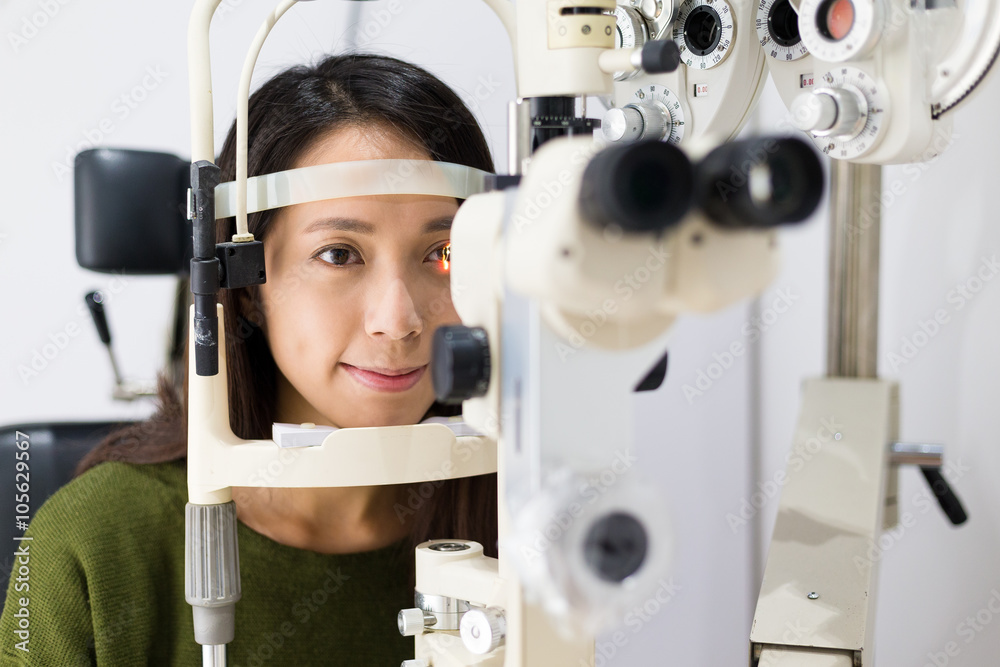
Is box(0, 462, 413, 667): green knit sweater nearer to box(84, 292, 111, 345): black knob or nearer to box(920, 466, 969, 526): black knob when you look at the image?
box(84, 292, 111, 345): black knob

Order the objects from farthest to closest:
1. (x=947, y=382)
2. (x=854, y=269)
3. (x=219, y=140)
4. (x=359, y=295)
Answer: (x=947, y=382) < (x=219, y=140) < (x=854, y=269) < (x=359, y=295)

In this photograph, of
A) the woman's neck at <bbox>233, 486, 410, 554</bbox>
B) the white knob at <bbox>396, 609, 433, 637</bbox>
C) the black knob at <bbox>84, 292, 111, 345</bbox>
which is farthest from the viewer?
the black knob at <bbox>84, 292, 111, 345</bbox>

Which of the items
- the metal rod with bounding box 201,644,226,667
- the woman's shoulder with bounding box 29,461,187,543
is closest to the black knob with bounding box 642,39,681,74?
the metal rod with bounding box 201,644,226,667

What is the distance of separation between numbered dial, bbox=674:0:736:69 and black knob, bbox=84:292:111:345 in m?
0.87

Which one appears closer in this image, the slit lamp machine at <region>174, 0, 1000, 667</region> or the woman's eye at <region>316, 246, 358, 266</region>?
the slit lamp machine at <region>174, 0, 1000, 667</region>

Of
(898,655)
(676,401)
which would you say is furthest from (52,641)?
(898,655)

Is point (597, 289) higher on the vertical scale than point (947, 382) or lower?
higher

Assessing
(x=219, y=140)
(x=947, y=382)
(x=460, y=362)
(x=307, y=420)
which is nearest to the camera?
(x=460, y=362)

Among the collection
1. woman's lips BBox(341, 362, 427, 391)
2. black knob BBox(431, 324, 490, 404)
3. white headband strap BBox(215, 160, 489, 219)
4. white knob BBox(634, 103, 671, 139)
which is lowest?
woman's lips BBox(341, 362, 427, 391)

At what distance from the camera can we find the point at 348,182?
70 cm

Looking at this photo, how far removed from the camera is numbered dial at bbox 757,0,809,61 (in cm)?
73

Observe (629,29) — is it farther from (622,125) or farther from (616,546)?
(616,546)

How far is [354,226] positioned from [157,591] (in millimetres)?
533

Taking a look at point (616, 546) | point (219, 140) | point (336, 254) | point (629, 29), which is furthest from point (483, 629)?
point (219, 140)
